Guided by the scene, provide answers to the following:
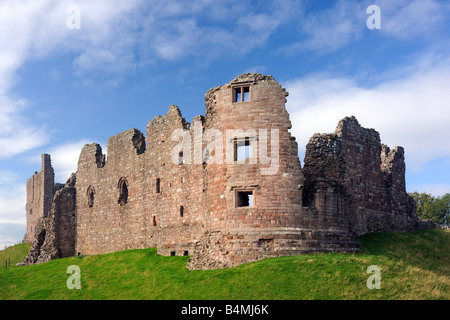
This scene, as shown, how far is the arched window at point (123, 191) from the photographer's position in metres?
31.5

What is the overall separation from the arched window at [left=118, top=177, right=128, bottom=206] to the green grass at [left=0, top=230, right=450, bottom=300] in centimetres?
494

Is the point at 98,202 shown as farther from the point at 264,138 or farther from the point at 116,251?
the point at 264,138

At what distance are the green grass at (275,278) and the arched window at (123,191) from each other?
494 centimetres

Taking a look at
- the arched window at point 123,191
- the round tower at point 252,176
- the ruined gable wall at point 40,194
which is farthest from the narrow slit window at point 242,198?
the ruined gable wall at point 40,194

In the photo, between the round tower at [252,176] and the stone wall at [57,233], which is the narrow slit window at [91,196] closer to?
the stone wall at [57,233]

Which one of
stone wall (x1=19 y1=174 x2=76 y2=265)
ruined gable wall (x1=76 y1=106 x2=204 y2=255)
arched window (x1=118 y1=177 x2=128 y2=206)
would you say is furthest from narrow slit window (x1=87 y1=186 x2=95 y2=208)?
arched window (x1=118 y1=177 x2=128 y2=206)

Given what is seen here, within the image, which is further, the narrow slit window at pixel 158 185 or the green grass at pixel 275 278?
the narrow slit window at pixel 158 185

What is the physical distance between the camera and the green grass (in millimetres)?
16766
